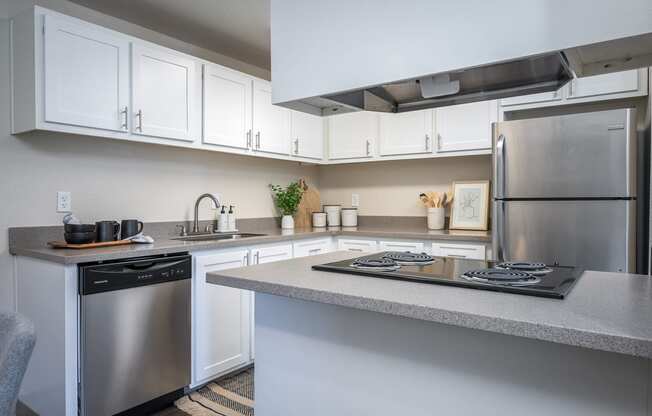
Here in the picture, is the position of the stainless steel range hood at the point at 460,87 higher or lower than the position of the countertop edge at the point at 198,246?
higher

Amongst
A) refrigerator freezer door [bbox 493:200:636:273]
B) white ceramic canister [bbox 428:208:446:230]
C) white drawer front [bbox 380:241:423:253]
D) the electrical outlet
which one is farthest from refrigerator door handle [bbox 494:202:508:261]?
the electrical outlet

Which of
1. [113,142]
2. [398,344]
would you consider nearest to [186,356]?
[113,142]

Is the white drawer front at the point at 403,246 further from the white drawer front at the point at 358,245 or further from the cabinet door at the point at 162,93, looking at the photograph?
the cabinet door at the point at 162,93

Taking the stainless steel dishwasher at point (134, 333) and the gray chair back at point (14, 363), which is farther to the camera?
the stainless steel dishwasher at point (134, 333)

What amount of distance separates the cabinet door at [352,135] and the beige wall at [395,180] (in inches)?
13.5

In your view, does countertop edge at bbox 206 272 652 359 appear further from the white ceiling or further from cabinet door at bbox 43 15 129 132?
the white ceiling

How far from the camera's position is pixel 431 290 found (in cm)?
116

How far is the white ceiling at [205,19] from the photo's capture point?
254 centimetres

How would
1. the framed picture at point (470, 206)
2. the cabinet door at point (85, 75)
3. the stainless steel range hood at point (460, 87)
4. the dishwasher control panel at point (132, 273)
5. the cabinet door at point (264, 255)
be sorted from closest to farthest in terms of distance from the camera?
the stainless steel range hood at point (460, 87) → the dishwasher control panel at point (132, 273) → the cabinet door at point (85, 75) → the cabinet door at point (264, 255) → the framed picture at point (470, 206)

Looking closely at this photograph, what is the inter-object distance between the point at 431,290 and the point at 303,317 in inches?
20.5

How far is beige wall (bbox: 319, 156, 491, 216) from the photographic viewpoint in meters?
3.47

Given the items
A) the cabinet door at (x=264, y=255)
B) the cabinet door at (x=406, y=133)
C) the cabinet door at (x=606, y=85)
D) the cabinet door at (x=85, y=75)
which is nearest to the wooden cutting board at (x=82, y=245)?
the cabinet door at (x=85, y=75)

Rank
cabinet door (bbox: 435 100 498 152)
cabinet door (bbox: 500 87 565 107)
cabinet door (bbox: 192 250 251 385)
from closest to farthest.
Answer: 1. cabinet door (bbox: 192 250 251 385)
2. cabinet door (bbox: 500 87 565 107)
3. cabinet door (bbox: 435 100 498 152)

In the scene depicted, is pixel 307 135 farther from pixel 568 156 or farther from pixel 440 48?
pixel 440 48
